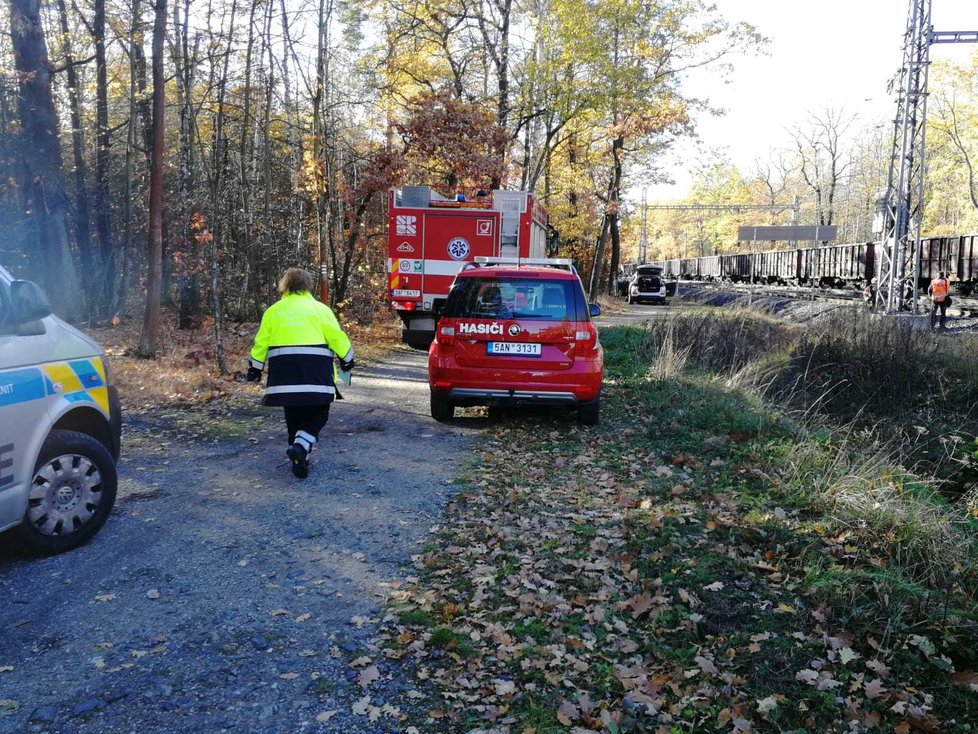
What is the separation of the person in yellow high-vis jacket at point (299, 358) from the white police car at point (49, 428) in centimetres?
139

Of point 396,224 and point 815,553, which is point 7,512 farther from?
point 396,224

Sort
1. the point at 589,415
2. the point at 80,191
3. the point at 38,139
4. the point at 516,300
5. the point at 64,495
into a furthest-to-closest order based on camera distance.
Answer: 1. the point at 80,191
2. the point at 38,139
3. the point at 589,415
4. the point at 516,300
5. the point at 64,495

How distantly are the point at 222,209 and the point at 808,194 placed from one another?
76888mm

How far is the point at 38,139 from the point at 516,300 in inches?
408

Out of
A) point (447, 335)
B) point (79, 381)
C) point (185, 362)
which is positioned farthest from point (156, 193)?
point (79, 381)

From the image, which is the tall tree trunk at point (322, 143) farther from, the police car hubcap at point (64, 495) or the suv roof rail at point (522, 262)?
the police car hubcap at point (64, 495)

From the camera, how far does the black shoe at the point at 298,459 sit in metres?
6.39

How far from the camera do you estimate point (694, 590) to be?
4.47 meters

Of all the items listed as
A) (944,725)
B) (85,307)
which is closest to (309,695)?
(944,725)

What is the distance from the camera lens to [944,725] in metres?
3.30

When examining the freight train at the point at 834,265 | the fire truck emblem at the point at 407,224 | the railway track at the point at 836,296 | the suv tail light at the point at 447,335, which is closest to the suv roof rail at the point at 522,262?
the suv tail light at the point at 447,335

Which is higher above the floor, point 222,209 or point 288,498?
point 222,209

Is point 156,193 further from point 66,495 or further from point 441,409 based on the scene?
point 66,495

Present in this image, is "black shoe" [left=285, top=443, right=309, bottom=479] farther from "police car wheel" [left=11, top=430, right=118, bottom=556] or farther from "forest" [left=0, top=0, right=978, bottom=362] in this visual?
"forest" [left=0, top=0, right=978, bottom=362]
